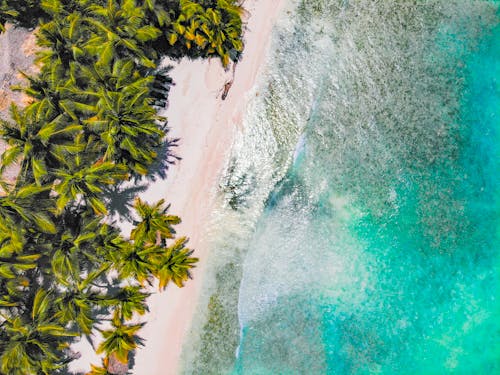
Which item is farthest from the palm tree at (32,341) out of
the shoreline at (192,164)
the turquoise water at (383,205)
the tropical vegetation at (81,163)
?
the turquoise water at (383,205)

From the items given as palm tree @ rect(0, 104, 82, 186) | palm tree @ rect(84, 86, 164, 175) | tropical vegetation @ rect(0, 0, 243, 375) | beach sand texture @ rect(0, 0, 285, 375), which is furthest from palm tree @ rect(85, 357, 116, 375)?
palm tree @ rect(84, 86, 164, 175)

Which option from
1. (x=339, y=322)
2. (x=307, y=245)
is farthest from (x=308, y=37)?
(x=339, y=322)

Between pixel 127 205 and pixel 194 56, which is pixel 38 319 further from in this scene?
pixel 194 56

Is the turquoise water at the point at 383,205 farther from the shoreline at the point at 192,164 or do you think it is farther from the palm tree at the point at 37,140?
the palm tree at the point at 37,140

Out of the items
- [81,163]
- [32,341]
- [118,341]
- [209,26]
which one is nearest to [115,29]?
[209,26]

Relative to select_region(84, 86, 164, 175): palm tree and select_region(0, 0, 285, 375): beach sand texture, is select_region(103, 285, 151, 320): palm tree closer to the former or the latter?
select_region(0, 0, 285, 375): beach sand texture
